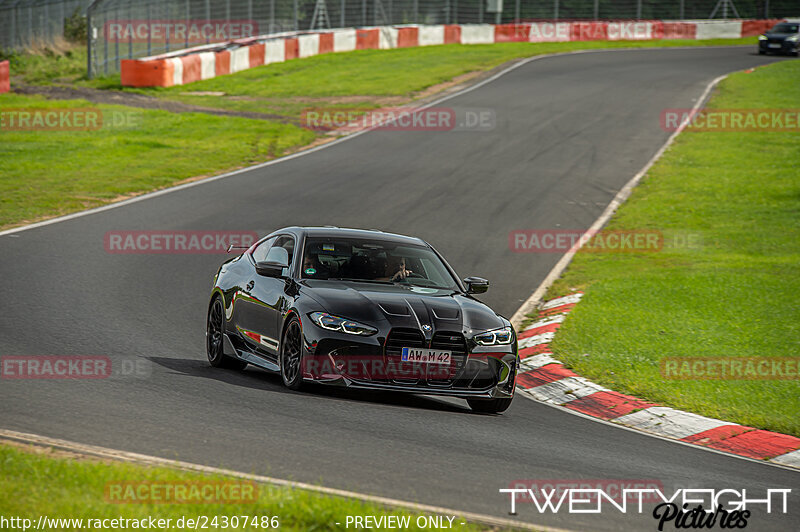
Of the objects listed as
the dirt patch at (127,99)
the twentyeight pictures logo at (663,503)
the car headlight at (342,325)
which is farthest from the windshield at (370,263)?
the dirt patch at (127,99)

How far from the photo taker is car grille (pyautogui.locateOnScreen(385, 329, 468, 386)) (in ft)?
29.2

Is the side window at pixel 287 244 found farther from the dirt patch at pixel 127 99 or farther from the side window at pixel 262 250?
the dirt patch at pixel 127 99

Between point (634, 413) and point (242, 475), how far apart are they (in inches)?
187

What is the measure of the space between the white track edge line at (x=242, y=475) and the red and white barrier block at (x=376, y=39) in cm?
3174

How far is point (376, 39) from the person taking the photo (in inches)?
2005

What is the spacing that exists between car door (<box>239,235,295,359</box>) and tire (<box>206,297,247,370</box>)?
1.34 feet

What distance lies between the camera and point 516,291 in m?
15.3

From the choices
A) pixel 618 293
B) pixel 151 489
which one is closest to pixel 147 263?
pixel 618 293

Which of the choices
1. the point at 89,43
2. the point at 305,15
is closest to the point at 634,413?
the point at 89,43

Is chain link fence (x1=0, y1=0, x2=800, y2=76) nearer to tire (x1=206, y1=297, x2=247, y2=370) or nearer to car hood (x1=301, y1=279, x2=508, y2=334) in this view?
tire (x1=206, y1=297, x2=247, y2=370)

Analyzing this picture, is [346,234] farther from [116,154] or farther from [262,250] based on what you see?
[116,154]

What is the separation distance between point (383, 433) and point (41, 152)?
20.6 metres

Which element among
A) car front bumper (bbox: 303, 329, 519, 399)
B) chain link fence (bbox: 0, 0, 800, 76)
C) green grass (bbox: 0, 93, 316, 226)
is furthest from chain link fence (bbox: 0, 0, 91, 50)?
car front bumper (bbox: 303, 329, 519, 399)

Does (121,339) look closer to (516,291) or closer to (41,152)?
(516,291)
